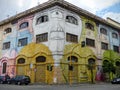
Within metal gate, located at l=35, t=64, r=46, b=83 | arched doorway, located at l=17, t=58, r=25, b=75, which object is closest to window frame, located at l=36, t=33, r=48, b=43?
metal gate, located at l=35, t=64, r=46, b=83

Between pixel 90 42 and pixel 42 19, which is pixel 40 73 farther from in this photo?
pixel 90 42

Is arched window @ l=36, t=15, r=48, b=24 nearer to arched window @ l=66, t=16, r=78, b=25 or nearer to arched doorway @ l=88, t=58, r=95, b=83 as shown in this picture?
arched window @ l=66, t=16, r=78, b=25

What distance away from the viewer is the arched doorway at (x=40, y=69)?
3142 centimetres

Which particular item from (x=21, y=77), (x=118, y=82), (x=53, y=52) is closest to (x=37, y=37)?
(x=53, y=52)

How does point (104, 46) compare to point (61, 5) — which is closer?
point (61, 5)

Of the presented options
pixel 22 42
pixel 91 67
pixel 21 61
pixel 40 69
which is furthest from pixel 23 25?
pixel 91 67

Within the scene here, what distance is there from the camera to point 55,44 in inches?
1209

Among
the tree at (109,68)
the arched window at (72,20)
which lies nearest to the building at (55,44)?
the arched window at (72,20)

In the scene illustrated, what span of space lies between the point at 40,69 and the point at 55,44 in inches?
190

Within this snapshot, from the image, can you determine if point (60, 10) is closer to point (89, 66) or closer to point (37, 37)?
point (37, 37)

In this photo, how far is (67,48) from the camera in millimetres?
31906

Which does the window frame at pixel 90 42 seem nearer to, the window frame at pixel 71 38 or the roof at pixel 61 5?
the window frame at pixel 71 38

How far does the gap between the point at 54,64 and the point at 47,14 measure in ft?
27.8

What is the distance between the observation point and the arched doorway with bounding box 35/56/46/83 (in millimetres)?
31422
